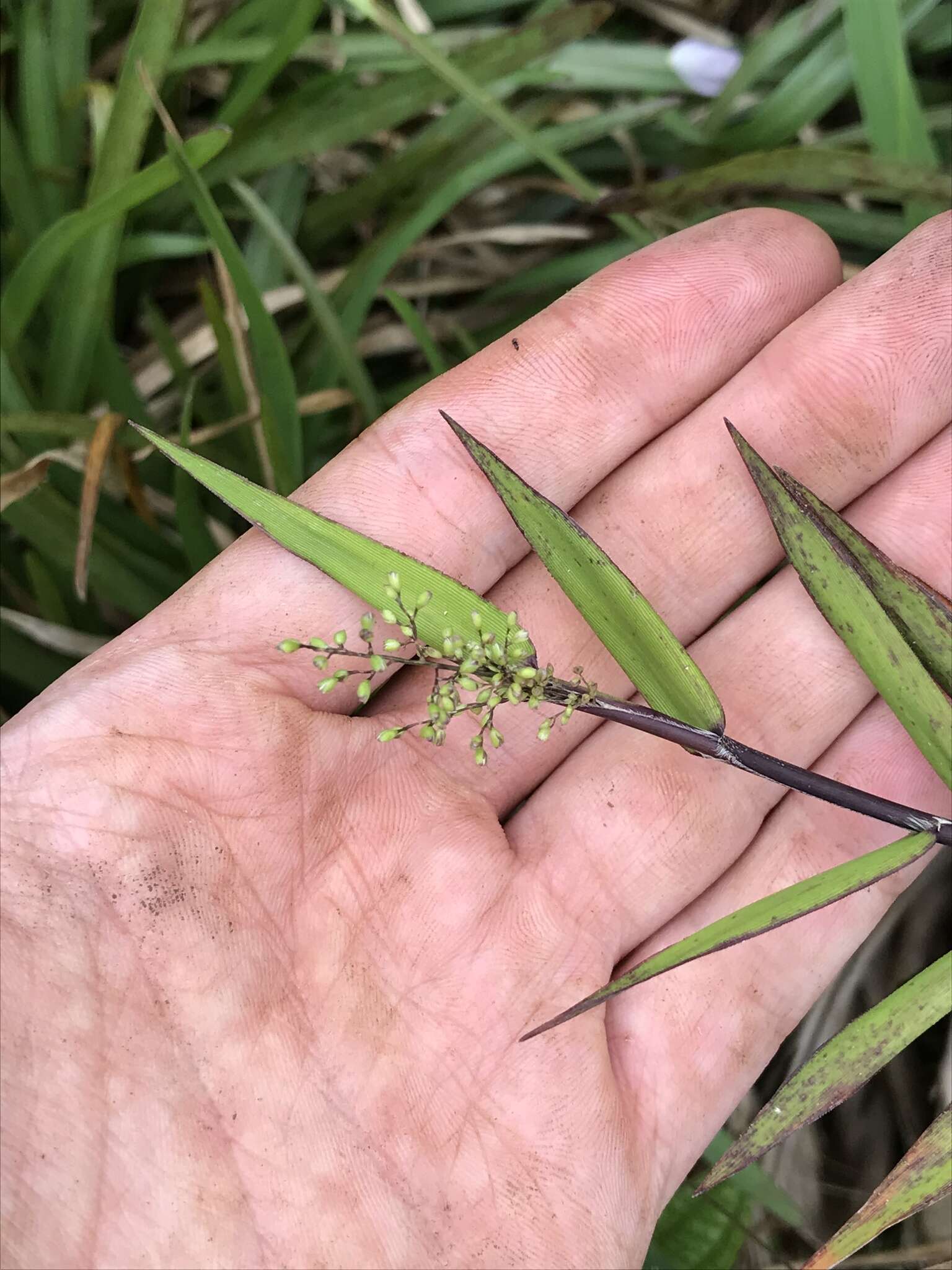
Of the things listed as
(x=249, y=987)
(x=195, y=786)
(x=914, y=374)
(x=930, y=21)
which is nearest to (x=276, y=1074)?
(x=249, y=987)

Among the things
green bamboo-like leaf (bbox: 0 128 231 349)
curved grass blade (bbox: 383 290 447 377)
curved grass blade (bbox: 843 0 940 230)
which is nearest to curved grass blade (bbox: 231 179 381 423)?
curved grass blade (bbox: 383 290 447 377)

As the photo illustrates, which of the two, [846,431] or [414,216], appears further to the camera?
[414,216]

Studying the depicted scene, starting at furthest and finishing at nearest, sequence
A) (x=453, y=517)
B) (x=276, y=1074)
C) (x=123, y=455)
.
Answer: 1. (x=123, y=455)
2. (x=453, y=517)
3. (x=276, y=1074)

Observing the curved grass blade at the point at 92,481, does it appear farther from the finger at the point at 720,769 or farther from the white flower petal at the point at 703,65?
the white flower petal at the point at 703,65

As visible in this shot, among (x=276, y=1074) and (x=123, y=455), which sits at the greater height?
(x=123, y=455)

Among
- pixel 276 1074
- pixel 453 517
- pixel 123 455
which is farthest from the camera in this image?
pixel 123 455

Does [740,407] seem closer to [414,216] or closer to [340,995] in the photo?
[414,216]

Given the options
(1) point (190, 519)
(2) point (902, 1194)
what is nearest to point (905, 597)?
(2) point (902, 1194)

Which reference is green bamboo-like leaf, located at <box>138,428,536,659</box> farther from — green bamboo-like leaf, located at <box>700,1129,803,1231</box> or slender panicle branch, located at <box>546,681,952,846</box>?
green bamboo-like leaf, located at <box>700,1129,803,1231</box>

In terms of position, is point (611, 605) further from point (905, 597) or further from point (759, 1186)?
point (759, 1186)
